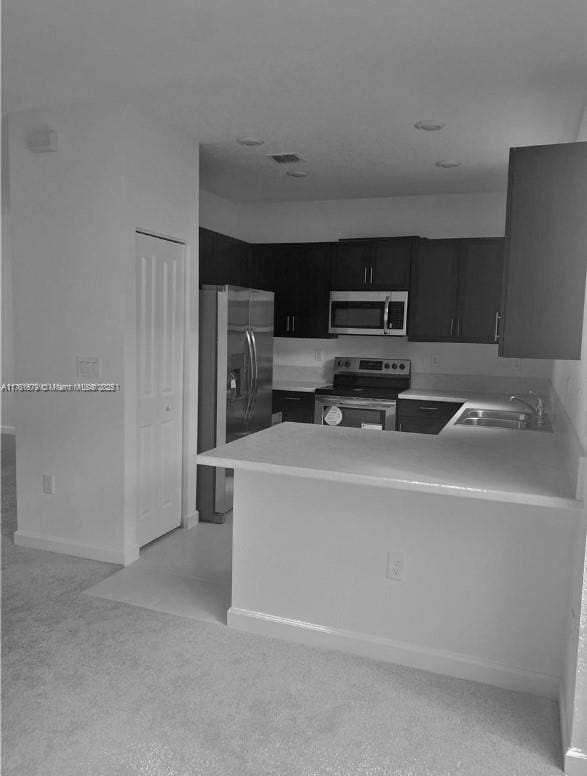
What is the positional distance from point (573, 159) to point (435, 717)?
2.19 metres

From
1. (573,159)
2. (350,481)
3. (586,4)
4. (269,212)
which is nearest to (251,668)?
(350,481)

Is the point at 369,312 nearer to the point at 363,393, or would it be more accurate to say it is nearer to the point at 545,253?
the point at 363,393

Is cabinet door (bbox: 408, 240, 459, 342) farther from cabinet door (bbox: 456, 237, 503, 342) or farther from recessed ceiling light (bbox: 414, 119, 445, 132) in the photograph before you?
recessed ceiling light (bbox: 414, 119, 445, 132)

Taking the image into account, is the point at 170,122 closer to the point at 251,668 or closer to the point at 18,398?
the point at 18,398

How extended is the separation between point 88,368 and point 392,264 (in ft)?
9.60

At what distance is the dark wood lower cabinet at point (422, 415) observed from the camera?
5.30 meters

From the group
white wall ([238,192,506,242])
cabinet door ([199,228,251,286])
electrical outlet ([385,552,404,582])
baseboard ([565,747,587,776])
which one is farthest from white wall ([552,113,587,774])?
white wall ([238,192,506,242])

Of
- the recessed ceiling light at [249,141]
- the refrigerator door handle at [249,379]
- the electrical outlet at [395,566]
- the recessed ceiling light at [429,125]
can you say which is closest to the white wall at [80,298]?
the recessed ceiling light at [249,141]

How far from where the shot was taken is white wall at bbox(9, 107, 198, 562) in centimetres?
362

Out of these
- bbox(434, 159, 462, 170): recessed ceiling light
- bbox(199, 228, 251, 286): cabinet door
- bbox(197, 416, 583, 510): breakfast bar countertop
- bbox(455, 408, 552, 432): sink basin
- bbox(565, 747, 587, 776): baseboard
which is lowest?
bbox(565, 747, 587, 776): baseboard

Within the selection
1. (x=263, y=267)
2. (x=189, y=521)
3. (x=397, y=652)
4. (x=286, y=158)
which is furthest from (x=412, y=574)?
(x=263, y=267)

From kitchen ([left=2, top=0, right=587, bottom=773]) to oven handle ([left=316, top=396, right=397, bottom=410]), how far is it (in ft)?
1.85

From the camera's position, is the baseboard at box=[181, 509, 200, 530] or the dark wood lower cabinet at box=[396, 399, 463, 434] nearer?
the baseboard at box=[181, 509, 200, 530]

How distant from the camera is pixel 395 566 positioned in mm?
2680
